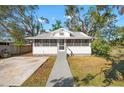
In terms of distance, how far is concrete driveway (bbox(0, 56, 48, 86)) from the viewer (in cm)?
867

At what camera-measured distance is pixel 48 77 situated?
9297 millimetres

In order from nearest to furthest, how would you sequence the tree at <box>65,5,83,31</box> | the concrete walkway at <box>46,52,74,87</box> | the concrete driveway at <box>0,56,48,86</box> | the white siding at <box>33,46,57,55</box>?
the concrete walkway at <box>46,52,74,87</box>
the concrete driveway at <box>0,56,48,86</box>
the tree at <box>65,5,83,31</box>
the white siding at <box>33,46,57,55</box>

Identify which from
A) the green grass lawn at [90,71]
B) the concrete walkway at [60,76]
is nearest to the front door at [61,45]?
the green grass lawn at [90,71]

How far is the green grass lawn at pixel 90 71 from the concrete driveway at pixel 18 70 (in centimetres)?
169

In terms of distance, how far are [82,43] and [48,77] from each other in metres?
8.88

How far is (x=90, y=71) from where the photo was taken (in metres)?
10.9

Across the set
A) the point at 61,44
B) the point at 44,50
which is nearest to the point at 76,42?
the point at 61,44

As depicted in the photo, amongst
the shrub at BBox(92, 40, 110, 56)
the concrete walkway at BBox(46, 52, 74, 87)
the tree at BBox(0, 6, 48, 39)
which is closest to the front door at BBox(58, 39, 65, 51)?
the shrub at BBox(92, 40, 110, 56)

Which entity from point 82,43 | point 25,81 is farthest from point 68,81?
point 82,43

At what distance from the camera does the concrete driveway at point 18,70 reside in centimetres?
867

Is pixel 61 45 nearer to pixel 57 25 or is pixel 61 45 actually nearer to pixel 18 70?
pixel 57 25

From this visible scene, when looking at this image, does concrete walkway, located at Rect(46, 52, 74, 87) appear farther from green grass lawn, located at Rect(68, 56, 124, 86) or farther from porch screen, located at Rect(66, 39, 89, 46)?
porch screen, located at Rect(66, 39, 89, 46)

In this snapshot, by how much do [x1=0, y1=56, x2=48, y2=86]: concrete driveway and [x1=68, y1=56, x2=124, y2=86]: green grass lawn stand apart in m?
1.69

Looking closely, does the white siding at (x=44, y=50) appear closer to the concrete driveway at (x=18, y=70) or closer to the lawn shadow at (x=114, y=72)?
the concrete driveway at (x=18, y=70)
